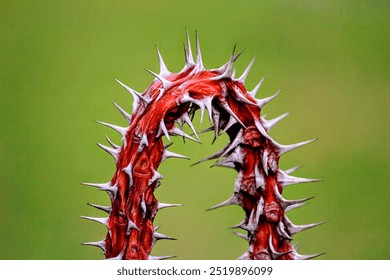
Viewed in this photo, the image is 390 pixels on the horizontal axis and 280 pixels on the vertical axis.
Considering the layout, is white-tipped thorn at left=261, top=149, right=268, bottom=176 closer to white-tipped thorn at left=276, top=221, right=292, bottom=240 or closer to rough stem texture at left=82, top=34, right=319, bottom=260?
rough stem texture at left=82, top=34, right=319, bottom=260

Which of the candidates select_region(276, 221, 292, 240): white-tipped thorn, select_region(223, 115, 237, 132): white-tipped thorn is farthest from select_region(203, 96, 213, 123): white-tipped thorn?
select_region(276, 221, 292, 240): white-tipped thorn

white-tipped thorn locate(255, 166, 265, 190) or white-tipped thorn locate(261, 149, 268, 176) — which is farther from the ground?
white-tipped thorn locate(261, 149, 268, 176)

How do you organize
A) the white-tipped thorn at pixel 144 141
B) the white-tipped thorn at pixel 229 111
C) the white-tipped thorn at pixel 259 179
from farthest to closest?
the white-tipped thorn at pixel 259 179
the white-tipped thorn at pixel 229 111
the white-tipped thorn at pixel 144 141

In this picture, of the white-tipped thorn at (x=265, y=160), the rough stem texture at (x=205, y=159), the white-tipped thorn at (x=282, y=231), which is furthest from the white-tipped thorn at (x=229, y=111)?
the white-tipped thorn at (x=282, y=231)

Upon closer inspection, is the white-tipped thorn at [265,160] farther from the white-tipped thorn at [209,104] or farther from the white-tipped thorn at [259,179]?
the white-tipped thorn at [209,104]

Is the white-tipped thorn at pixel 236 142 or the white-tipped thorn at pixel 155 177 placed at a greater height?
the white-tipped thorn at pixel 236 142

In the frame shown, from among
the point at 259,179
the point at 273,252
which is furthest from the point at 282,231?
the point at 259,179

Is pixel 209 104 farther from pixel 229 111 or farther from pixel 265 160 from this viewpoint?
pixel 265 160
